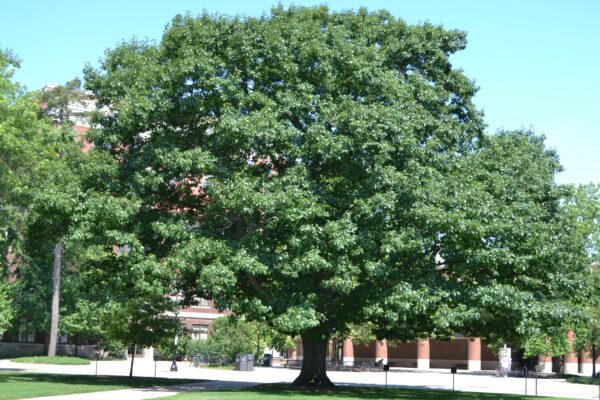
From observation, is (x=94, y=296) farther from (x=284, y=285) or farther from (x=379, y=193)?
(x=379, y=193)

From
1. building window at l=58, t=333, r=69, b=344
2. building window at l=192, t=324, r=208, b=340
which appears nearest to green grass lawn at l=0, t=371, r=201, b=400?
building window at l=58, t=333, r=69, b=344

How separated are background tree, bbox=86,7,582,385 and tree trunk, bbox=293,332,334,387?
0.68 ft

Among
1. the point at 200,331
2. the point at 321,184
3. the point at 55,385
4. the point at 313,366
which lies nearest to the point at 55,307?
the point at 200,331

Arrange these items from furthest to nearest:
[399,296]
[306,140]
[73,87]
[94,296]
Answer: [73,87] < [94,296] < [306,140] < [399,296]

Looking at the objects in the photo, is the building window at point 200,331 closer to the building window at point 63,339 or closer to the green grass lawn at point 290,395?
the building window at point 63,339

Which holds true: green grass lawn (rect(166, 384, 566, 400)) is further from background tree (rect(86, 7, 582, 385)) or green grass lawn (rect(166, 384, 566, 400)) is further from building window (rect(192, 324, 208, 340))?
building window (rect(192, 324, 208, 340))

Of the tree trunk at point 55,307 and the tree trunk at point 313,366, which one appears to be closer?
the tree trunk at point 313,366

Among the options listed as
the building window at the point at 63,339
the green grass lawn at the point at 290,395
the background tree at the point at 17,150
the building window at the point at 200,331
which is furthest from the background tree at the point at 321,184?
the building window at the point at 200,331

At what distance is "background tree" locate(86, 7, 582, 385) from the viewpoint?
81.3 ft

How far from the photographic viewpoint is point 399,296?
24.2 metres

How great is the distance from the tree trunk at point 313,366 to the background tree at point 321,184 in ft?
0.68

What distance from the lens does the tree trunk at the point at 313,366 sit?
30.0 meters

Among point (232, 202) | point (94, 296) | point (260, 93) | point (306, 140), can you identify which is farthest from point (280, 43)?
point (94, 296)

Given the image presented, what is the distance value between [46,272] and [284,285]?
38410 mm
